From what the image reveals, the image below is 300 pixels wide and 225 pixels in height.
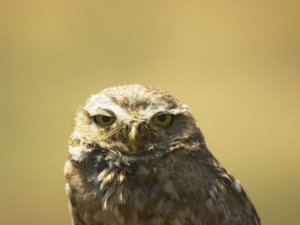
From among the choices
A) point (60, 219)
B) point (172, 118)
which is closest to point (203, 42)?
point (60, 219)

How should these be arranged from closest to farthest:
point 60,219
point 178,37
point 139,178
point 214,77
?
1. point 139,178
2. point 60,219
3. point 214,77
4. point 178,37

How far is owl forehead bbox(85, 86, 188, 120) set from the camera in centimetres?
626

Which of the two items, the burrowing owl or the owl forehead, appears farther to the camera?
the owl forehead

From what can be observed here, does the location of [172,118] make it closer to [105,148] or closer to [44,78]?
[105,148]

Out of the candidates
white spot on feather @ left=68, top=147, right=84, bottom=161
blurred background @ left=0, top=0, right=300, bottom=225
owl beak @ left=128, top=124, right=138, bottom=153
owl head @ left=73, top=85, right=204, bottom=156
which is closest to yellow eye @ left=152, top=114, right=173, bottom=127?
owl head @ left=73, top=85, right=204, bottom=156

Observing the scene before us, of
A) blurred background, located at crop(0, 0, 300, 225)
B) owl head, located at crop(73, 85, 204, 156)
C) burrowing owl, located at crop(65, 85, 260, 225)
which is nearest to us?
burrowing owl, located at crop(65, 85, 260, 225)

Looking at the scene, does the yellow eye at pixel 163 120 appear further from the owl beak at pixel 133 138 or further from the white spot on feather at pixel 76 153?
the white spot on feather at pixel 76 153

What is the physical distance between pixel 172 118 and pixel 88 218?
71 centimetres

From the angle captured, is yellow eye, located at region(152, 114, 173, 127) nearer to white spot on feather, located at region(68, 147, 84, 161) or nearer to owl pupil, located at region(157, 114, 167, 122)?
owl pupil, located at region(157, 114, 167, 122)

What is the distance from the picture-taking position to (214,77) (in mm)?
17062

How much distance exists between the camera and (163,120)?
628 cm

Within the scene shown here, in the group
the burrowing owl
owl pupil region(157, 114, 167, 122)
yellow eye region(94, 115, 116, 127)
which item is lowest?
the burrowing owl

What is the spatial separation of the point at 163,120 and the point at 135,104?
174 millimetres

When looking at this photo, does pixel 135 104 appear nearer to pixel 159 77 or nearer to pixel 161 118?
pixel 161 118
